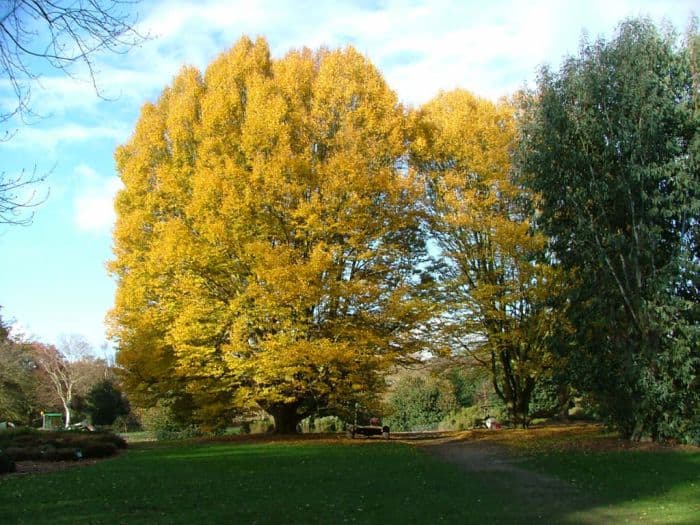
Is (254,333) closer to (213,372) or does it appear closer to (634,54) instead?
(213,372)

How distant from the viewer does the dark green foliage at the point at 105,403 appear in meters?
43.5

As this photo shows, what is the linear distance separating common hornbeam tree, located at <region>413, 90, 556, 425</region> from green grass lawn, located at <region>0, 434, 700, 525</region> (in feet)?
31.2

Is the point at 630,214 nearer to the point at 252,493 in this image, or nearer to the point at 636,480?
the point at 636,480

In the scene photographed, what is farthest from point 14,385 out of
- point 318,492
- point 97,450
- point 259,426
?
point 318,492

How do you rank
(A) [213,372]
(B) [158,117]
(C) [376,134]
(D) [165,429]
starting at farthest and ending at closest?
(D) [165,429], (B) [158,117], (C) [376,134], (A) [213,372]

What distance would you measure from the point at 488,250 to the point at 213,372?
11747 mm

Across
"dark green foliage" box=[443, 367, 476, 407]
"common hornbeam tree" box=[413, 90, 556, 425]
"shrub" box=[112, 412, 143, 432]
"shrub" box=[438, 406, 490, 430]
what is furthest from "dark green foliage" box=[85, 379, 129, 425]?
"common hornbeam tree" box=[413, 90, 556, 425]

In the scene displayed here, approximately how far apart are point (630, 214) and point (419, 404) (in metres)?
25.2

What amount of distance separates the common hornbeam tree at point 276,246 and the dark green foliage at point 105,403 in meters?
20.7

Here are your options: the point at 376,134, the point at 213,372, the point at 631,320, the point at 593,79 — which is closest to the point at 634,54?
the point at 593,79

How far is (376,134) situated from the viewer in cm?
2255

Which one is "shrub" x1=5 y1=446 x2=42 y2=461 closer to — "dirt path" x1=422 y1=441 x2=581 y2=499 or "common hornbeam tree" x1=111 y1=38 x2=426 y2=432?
"common hornbeam tree" x1=111 y1=38 x2=426 y2=432

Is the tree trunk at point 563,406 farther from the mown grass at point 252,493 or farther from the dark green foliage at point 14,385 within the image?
the dark green foliage at point 14,385

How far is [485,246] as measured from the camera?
82.2ft
